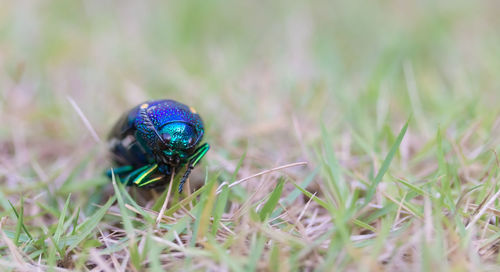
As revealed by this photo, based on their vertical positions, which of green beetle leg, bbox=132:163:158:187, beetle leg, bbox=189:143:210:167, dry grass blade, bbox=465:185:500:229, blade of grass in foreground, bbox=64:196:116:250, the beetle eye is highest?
the beetle eye

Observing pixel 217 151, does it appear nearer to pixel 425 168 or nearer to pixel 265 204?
pixel 265 204

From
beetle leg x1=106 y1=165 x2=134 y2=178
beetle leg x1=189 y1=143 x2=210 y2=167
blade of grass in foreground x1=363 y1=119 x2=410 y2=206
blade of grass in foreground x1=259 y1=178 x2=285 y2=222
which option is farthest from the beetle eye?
blade of grass in foreground x1=363 y1=119 x2=410 y2=206

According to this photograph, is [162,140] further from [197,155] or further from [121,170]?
[121,170]

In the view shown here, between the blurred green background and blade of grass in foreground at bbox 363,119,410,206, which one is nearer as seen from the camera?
blade of grass in foreground at bbox 363,119,410,206

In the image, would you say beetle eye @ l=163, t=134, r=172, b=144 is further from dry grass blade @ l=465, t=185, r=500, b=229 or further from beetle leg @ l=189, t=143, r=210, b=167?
dry grass blade @ l=465, t=185, r=500, b=229

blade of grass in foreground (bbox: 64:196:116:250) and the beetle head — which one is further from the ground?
the beetle head

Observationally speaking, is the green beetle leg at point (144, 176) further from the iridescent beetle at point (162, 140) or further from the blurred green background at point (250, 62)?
the blurred green background at point (250, 62)

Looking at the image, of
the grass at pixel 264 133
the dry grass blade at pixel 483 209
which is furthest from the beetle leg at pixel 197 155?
the dry grass blade at pixel 483 209
